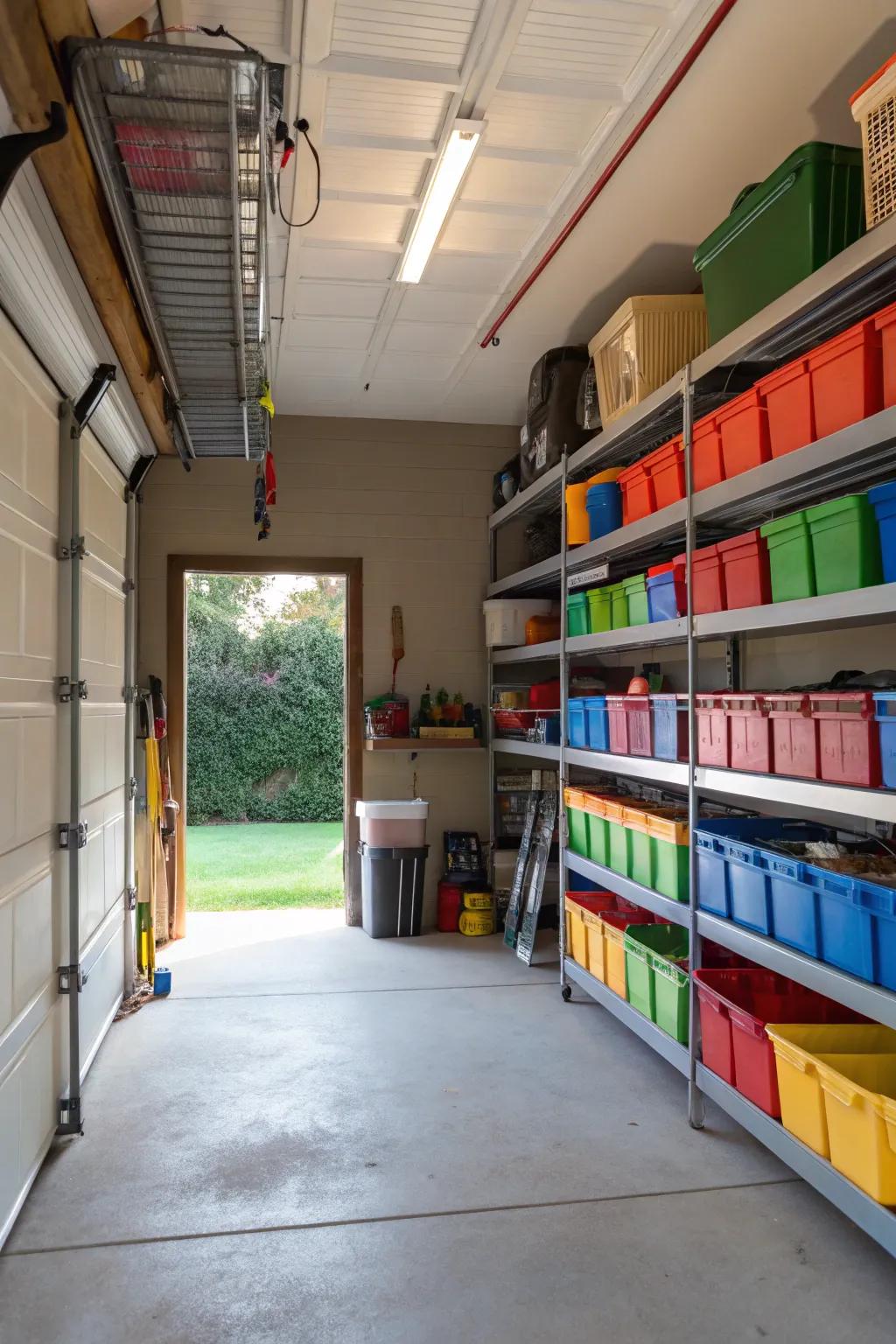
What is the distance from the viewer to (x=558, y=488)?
212 inches

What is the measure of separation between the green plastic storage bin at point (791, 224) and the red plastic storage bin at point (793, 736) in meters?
1.32

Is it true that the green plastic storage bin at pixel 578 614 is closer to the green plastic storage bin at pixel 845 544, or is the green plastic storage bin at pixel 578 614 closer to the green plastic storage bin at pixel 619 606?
the green plastic storage bin at pixel 619 606

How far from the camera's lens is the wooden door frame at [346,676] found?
20.8ft

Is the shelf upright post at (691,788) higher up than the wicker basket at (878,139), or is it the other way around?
the wicker basket at (878,139)

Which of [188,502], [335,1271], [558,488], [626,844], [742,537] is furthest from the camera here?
[188,502]

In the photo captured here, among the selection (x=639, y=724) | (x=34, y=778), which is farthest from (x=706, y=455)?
(x=34, y=778)

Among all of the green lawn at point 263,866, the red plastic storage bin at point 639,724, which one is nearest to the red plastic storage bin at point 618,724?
the red plastic storage bin at point 639,724

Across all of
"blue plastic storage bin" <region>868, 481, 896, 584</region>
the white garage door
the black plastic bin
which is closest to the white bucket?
the black plastic bin

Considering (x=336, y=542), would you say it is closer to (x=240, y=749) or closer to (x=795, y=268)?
(x=795, y=268)

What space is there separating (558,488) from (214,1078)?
139 inches

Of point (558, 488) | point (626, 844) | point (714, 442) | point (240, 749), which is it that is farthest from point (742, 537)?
point (240, 749)

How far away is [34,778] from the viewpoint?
3156mm

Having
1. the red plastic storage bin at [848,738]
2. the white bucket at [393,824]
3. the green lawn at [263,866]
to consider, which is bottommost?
the green lawn at [263,866]

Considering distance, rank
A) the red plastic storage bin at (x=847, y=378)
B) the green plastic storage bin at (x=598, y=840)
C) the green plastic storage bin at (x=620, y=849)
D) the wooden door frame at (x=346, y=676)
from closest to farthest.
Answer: the red plastic storage bin at (x=847, y=378) → the green plastic storage bin at (x=620, y=849) → the green plastic storage bin at (x=598, y=840) → the wooden door frame at (x=346, y=676)
